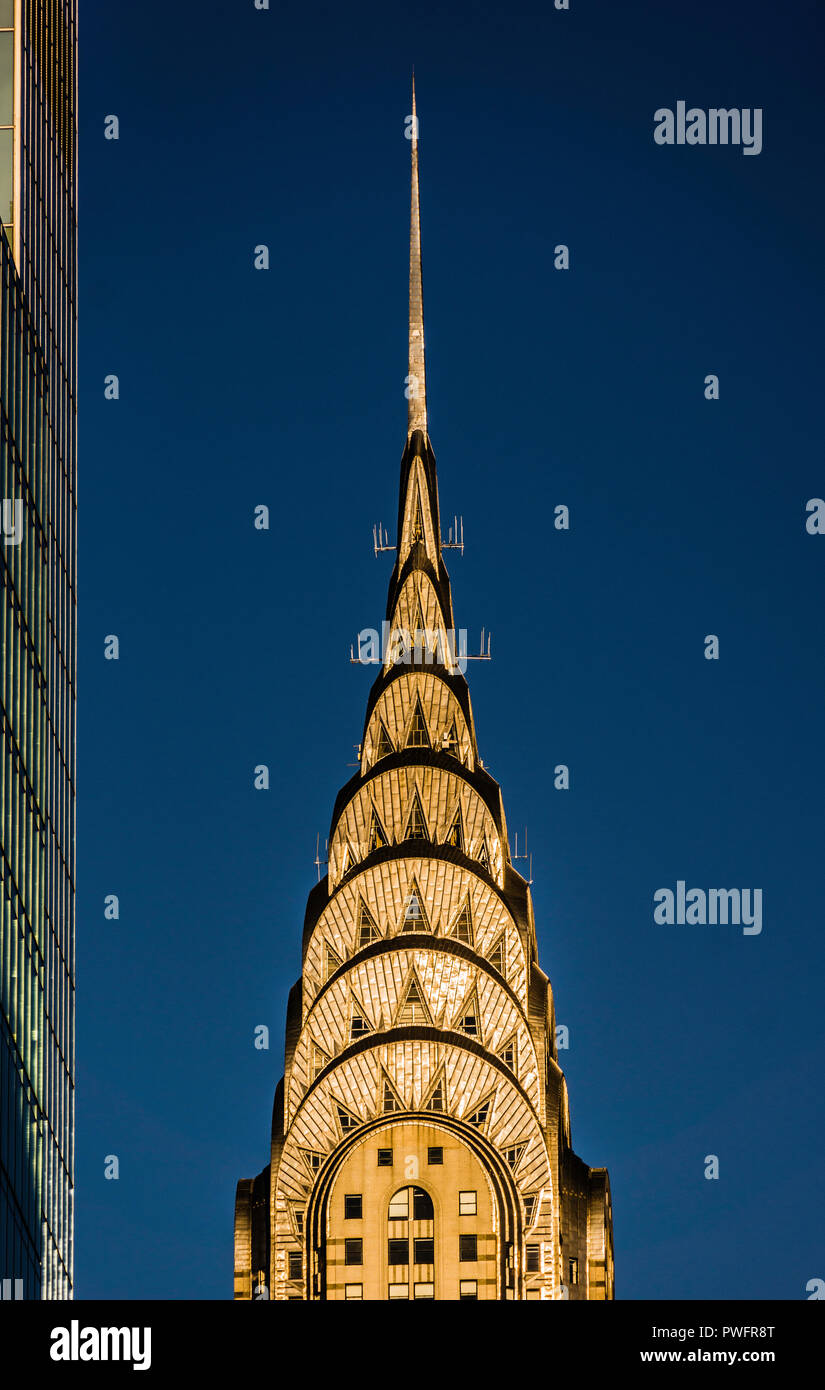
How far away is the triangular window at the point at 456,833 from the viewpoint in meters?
188

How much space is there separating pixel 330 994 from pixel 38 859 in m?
62.3

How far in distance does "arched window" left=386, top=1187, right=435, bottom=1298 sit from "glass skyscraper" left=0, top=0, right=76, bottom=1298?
143ft

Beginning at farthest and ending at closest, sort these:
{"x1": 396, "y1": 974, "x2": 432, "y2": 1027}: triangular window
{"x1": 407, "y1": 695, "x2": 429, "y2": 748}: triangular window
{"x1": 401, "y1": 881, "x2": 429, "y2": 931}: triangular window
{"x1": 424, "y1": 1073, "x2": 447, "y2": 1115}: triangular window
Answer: {"x1": 407, "y1": 695, "x2": 429, "y2": 748}: triangular window
{"x1": 401, "y1": 881, "x2": 429, "y2": 931}: triangular window
{"x1": 396, "y1": 974, "x2": 432, "y2": 1027}: triangular window
{"x1": 424, "y1": 1073, "x2": 447, "y2": 1115}: triangular window

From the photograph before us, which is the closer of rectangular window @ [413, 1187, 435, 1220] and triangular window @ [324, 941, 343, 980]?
rectangular window @ [413, 1187, 435, 1220]

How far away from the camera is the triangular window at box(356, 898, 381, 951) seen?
183 m

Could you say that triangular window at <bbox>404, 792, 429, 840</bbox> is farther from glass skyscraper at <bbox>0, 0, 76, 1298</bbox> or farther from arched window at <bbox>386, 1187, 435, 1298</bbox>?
glass skyscraper at <bbox>0, 0, 76, 1298</bbox>

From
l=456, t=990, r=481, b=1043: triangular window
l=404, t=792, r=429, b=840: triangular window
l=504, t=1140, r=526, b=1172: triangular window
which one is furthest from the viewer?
l=404, t=792, r=429, b=840: triangular window

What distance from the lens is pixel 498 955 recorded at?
183375mm

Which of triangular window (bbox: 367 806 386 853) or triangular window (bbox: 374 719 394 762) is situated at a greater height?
triangular window (bbox: 374 719 394 762)

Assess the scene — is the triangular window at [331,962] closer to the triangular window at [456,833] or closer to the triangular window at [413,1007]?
the triangular window at [413,1007]

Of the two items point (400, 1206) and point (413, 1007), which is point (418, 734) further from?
point (400, 1206)

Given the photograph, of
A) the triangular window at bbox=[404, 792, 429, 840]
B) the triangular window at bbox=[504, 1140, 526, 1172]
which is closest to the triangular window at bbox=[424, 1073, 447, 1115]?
the triangular window at bbox=[504, 1140, 526, 1172]

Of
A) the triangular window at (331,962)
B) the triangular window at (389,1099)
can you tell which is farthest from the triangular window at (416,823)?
the triangular window at (389,1099)
